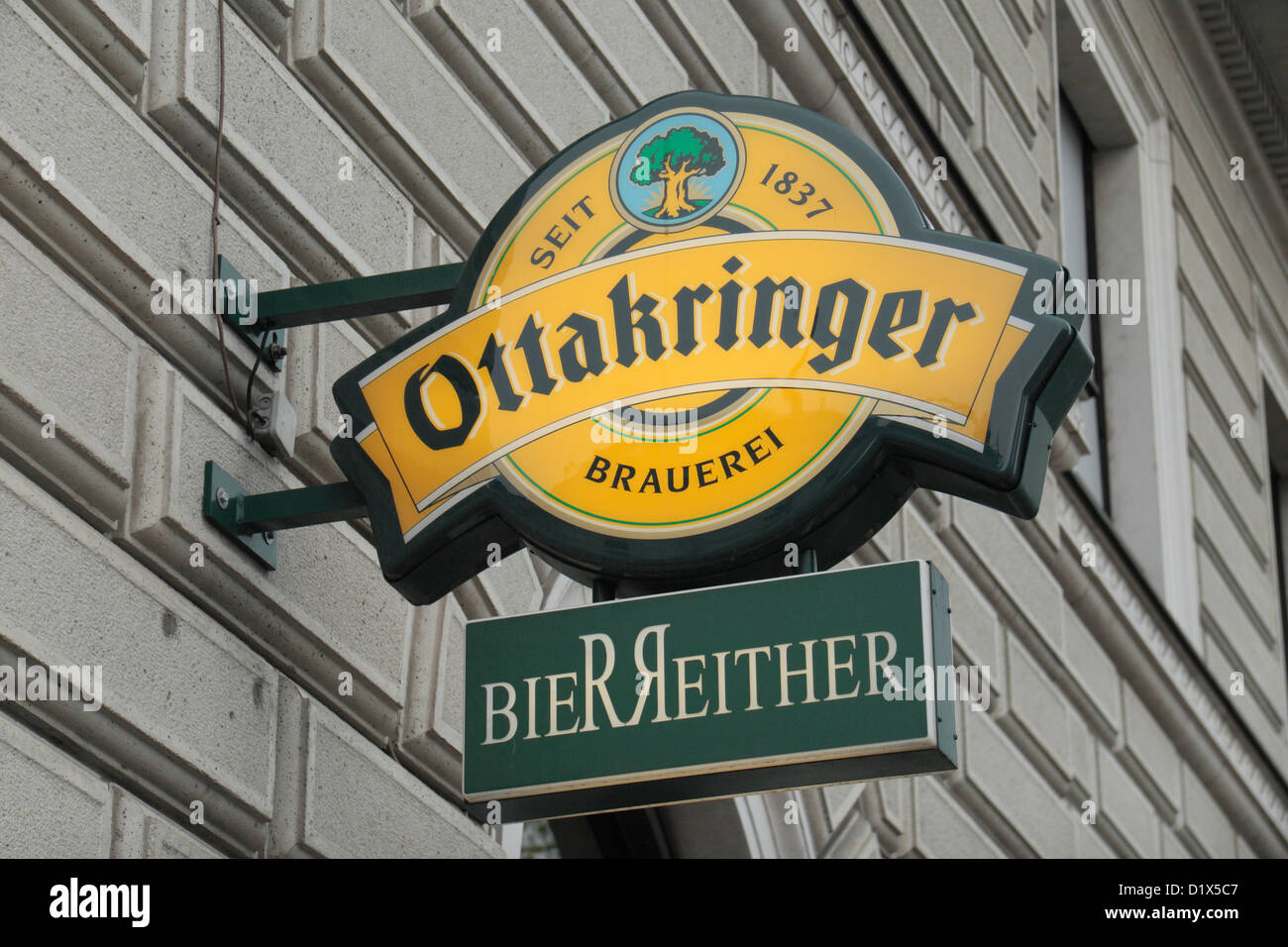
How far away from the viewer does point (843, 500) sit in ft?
13.7

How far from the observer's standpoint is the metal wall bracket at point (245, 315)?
4977mm

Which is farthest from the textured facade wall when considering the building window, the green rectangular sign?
the building window

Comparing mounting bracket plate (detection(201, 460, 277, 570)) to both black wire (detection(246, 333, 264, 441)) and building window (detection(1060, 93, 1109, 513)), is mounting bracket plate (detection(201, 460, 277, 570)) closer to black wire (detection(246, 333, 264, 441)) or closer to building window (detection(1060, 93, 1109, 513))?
black wire (detection(246, 333, 264, 441))

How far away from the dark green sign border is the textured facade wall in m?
0.58

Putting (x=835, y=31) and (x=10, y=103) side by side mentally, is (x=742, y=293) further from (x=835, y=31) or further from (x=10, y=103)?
(x=835, y=31)

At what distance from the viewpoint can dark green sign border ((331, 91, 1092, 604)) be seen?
163 inches

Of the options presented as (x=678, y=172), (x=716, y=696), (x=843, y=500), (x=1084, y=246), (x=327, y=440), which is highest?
(x=1084, y=246)

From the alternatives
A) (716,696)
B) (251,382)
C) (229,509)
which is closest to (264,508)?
(229,509)

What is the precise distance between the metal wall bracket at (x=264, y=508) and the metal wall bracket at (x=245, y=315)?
361mm

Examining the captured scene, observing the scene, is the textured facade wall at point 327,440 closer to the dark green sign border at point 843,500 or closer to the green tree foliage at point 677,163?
the dark green sign border at point 843,500

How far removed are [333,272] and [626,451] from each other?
4.75ft

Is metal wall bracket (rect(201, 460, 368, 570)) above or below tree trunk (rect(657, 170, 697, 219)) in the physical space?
below

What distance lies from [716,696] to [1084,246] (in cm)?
859

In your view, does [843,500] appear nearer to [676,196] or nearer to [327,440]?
[676,196]
